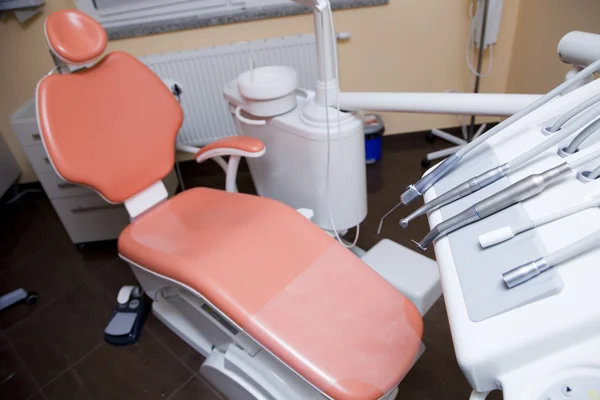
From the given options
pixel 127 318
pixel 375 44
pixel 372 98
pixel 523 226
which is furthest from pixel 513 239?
pixel 375 44

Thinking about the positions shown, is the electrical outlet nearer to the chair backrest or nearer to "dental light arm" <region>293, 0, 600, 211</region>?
"dental light arm" <region>293, 0, 600, 211</region>

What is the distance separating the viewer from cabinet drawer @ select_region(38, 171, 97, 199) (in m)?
1.88

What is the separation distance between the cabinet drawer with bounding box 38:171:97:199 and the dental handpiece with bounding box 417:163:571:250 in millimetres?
1799

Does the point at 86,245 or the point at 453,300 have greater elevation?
the point at 453,300

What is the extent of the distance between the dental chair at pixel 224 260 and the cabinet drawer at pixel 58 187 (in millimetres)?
614

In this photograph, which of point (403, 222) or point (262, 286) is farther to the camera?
point (262, 286)

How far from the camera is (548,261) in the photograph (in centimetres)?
45

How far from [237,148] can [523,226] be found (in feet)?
3.41

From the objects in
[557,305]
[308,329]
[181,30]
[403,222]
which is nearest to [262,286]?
[308,329]

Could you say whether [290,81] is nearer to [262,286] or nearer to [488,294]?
[262,286]

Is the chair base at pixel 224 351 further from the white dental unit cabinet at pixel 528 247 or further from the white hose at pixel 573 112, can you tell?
the white hose at pixel 573 112

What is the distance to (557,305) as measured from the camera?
43 cm

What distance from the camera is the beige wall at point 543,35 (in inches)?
65.7

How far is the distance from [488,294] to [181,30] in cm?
219
